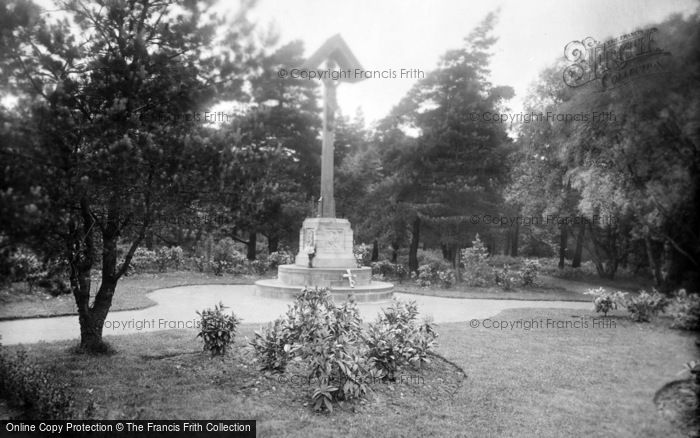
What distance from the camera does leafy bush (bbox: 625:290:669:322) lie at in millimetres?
4427

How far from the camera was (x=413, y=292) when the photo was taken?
15805mm

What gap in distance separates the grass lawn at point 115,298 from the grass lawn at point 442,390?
1.65 meters

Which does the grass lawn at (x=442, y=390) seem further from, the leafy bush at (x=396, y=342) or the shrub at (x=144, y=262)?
the shrub at (x=144, y=262)

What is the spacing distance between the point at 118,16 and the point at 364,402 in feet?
17.2

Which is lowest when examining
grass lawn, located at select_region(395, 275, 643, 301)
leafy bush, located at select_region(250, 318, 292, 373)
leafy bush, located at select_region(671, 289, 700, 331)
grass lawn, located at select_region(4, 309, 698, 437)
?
grass lawn, located at select_region(395, 275, 643, 301)

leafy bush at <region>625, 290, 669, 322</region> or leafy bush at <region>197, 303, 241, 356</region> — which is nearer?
leafy bush at <region>625, 290, 669, 322</region>

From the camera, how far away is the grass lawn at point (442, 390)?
13.7ft

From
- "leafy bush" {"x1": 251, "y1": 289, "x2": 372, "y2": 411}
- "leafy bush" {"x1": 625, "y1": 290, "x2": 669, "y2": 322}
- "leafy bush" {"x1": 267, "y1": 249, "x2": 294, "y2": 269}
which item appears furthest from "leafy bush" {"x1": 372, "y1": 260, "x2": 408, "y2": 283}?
"leafy bush" {"x1": 251, "y1": 289, "x2": 372, "y2": 411}

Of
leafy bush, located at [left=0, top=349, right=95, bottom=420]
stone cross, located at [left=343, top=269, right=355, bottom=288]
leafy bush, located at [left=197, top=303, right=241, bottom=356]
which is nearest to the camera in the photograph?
leafy bush, located at [left=0, top=349, right=95, bottom=420]

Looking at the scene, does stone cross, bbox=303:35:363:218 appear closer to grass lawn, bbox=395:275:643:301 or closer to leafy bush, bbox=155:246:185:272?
grass lawn, bbox=395:275:643:301

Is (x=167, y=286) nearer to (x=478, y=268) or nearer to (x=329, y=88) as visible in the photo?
(x=329, y=88)

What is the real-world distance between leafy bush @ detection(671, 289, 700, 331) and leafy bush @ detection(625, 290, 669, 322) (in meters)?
0.17

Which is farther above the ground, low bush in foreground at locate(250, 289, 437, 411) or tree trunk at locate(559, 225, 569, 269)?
tree trunk at locate(559, 225, 569, 269)

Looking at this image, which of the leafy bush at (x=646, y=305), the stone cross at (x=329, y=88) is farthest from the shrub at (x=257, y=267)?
the leafy bush at (x=646, y=305)
